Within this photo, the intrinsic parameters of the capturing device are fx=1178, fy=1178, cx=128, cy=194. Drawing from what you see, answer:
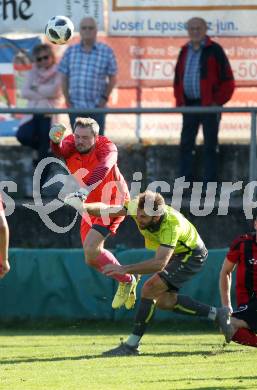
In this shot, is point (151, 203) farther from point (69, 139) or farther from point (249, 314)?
point (69, 139)

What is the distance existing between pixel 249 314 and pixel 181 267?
0.81 m

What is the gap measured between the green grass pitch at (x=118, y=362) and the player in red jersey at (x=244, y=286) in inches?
7.9

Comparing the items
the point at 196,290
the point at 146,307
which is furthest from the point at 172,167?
the point at 146,307

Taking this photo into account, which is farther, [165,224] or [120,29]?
[120,29]

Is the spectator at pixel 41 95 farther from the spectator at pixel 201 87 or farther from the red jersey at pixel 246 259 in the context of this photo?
the red jersey at pixel 246 259

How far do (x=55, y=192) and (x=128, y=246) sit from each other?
1226mm

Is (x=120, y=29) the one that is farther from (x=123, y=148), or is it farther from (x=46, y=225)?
(x=46, y=225)

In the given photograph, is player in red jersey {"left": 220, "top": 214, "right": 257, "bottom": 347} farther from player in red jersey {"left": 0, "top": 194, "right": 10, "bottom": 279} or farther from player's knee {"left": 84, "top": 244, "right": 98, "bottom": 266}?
player in red jersey {"left": 0, "top": 194, "right": 10, "bottom": 279}


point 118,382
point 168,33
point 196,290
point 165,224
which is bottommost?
point 196,290

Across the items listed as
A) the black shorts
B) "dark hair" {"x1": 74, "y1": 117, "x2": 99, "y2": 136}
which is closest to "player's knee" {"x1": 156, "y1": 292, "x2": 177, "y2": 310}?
the black shorts

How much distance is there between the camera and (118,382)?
30.5 feet

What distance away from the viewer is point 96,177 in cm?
1177

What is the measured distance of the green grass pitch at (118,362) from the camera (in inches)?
364

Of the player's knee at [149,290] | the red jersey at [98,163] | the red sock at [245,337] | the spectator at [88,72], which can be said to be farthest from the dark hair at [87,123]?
the spectator at [88,72]
